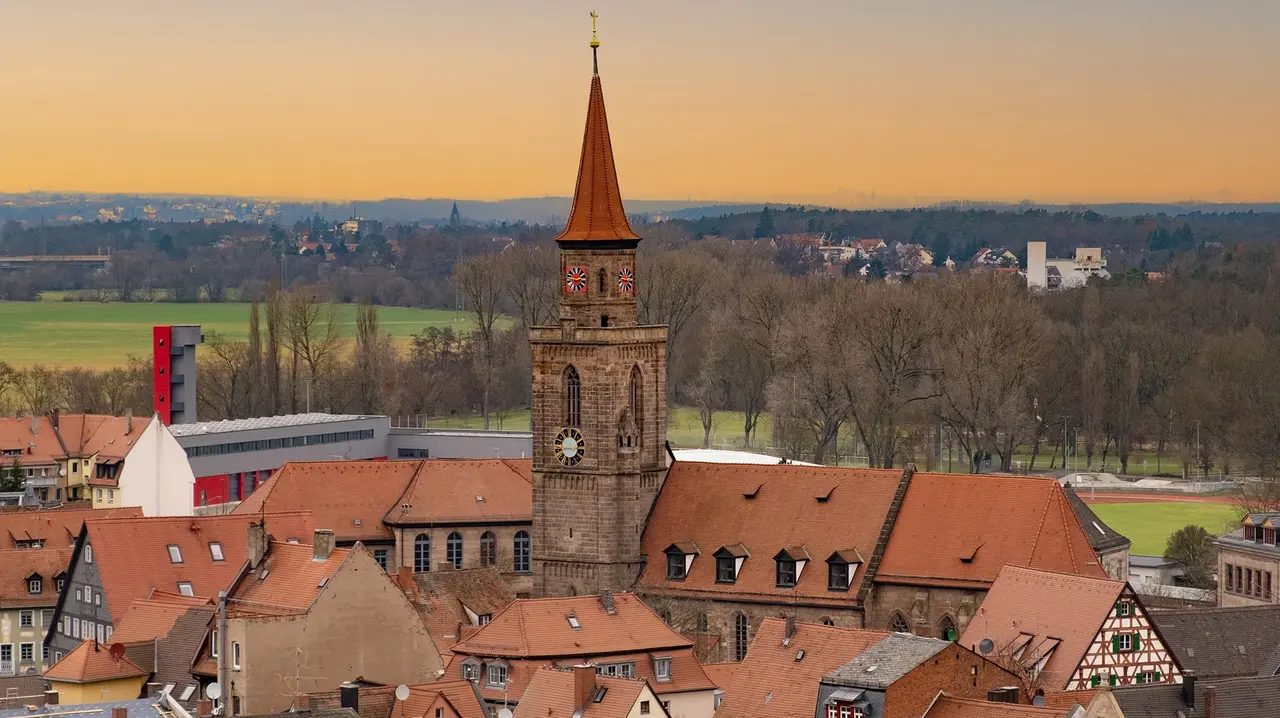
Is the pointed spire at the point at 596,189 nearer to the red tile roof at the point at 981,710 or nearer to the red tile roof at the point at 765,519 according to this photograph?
the red tile roof at the point at 765,519

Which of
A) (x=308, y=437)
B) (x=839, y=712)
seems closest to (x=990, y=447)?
(x=308, y=437)

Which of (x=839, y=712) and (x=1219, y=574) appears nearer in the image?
(x=839, y=712)

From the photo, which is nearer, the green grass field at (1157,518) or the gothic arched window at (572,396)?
the gothic arched window at (572,396)

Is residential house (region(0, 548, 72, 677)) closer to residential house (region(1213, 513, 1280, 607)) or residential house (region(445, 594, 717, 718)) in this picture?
residential house (region(445, 594, 717, 718))

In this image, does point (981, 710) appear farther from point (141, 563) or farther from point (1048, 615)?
point (141, 563)

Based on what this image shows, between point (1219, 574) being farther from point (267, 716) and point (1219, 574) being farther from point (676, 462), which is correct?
point (267, 716)

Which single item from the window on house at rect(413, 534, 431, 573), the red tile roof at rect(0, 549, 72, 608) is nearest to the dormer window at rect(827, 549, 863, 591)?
the window on house at rect(413, 534, 431, 573)

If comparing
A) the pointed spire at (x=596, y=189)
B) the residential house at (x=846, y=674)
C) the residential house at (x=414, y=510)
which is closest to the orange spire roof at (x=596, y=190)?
the pointed spire at (x=596, y=189)
